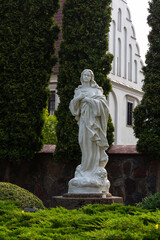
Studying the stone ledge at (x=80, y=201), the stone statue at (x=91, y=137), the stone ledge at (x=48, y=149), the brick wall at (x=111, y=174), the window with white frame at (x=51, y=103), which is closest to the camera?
the stone ledge at (x=80, y=201)

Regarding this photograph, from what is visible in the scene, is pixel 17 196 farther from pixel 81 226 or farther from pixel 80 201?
pixel 81 226

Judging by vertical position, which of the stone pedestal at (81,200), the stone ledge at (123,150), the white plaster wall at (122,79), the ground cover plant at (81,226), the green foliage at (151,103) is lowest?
the ground cover plant at (81,226)

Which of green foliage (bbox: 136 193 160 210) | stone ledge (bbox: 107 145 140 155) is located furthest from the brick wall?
green foliage (bbox: 136 193 160 210)

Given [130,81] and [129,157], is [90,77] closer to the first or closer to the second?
[129,157]

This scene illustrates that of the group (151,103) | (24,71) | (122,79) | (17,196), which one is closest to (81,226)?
(17,196)

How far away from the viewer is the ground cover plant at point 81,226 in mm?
3814

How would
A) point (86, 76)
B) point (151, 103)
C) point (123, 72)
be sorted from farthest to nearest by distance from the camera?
point (123, 72), point (151, 103), point (86, 76)

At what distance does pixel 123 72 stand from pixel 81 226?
19.8 m

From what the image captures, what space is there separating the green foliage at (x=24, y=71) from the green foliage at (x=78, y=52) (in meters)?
0.57

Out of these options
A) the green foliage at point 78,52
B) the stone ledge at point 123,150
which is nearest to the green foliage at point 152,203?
the stone ledge at point 123,150

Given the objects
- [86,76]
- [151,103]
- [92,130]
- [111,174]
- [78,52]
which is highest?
[78,52]

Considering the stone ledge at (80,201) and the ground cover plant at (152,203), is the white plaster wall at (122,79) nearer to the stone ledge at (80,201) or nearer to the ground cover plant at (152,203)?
the stone ledge at (80,201)

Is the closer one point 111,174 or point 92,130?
point 92,130

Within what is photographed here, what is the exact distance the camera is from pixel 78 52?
12.3m
